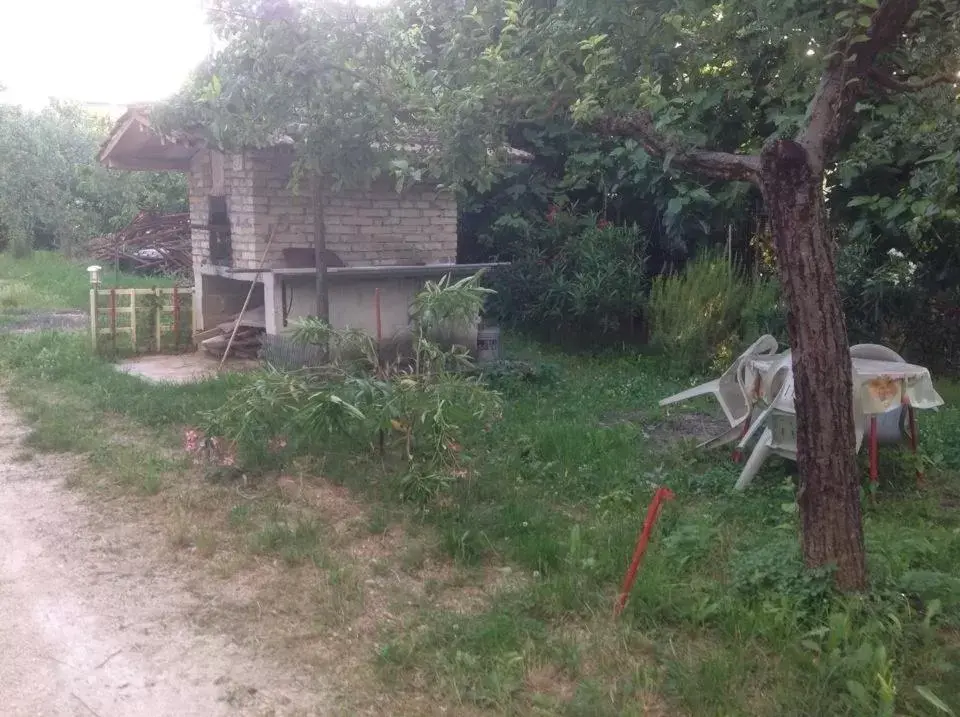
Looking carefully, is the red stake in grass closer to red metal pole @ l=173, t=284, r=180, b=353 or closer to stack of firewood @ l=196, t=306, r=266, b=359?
stack of firewood @ l=196, t=306, r=266, b=359

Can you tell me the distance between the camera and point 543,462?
6.45 meters

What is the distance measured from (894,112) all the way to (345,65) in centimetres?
424

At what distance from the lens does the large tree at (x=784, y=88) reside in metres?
3.98

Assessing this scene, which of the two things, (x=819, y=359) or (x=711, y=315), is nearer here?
(x=819, y=359)

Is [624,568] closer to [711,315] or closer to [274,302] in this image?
[274,302]

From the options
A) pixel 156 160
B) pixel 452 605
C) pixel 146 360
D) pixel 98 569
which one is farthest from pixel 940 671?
pixel 156 160

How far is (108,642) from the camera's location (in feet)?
13.2

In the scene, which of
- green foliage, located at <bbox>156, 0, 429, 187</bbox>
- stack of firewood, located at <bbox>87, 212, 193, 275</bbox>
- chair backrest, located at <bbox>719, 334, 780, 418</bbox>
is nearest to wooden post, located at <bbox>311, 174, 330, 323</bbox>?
green foliage, located at <bbox>156, 0, 429, 187</bbox>

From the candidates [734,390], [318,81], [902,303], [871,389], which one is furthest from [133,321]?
[902,303]

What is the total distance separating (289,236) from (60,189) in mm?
17151

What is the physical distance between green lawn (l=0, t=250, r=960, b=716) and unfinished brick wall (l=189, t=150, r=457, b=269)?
2655mm

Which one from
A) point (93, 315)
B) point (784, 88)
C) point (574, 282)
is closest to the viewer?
point (784, 88)

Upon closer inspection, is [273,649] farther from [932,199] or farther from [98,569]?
[932,199]

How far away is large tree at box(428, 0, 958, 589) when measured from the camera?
3979 millimetres
